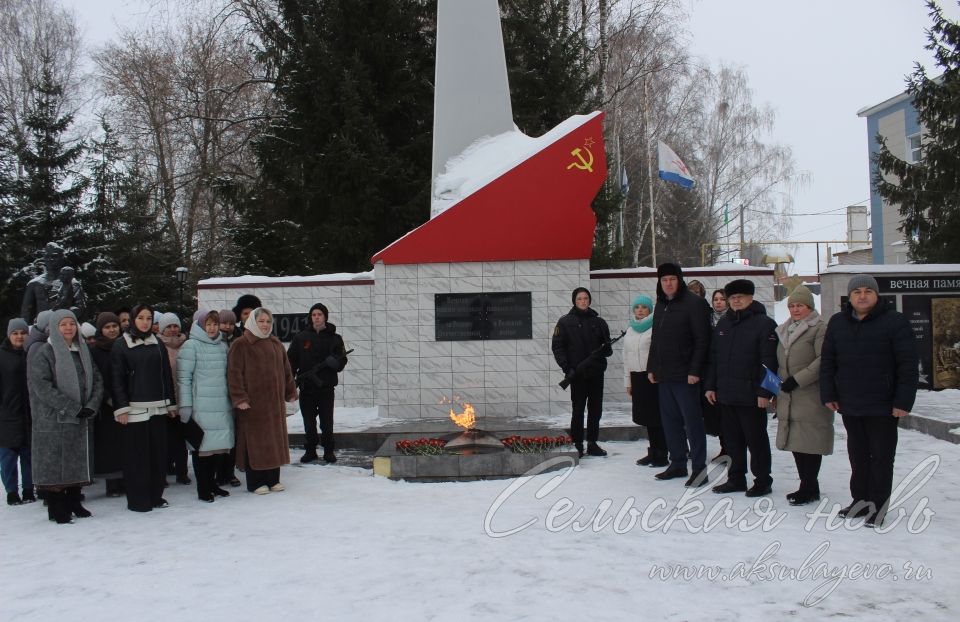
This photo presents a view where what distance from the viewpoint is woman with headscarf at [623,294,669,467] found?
661 cm

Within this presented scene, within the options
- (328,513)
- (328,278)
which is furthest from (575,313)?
(328,278)

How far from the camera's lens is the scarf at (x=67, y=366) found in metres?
5.28

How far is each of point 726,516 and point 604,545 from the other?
1010 mm

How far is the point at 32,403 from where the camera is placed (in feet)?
17.5

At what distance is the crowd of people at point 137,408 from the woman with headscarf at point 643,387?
10.1ft

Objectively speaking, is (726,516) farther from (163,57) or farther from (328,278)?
(163,57)

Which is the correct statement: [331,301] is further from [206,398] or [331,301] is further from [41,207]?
[41,207]

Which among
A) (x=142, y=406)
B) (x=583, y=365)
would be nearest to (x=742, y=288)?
(x=583, y=365)

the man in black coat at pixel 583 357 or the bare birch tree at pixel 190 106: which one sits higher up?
the bare birch tree at pixel 190 106

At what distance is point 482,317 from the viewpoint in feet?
31.0

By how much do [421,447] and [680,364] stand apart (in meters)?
2.34

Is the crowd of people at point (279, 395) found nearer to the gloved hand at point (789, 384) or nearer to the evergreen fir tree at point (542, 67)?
the gloved hand at point (789, 384)

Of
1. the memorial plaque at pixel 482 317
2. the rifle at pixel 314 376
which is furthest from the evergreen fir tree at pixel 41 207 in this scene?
the rifle at pixel 314 376

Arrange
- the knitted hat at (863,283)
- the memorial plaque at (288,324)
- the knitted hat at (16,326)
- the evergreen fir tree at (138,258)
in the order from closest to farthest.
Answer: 1. the knitted hat at (863,283)
2. the knitted hat at (16,326)
3. the memorial plaque at (288,324)
4. the evergreen fir tree at (138,258)
